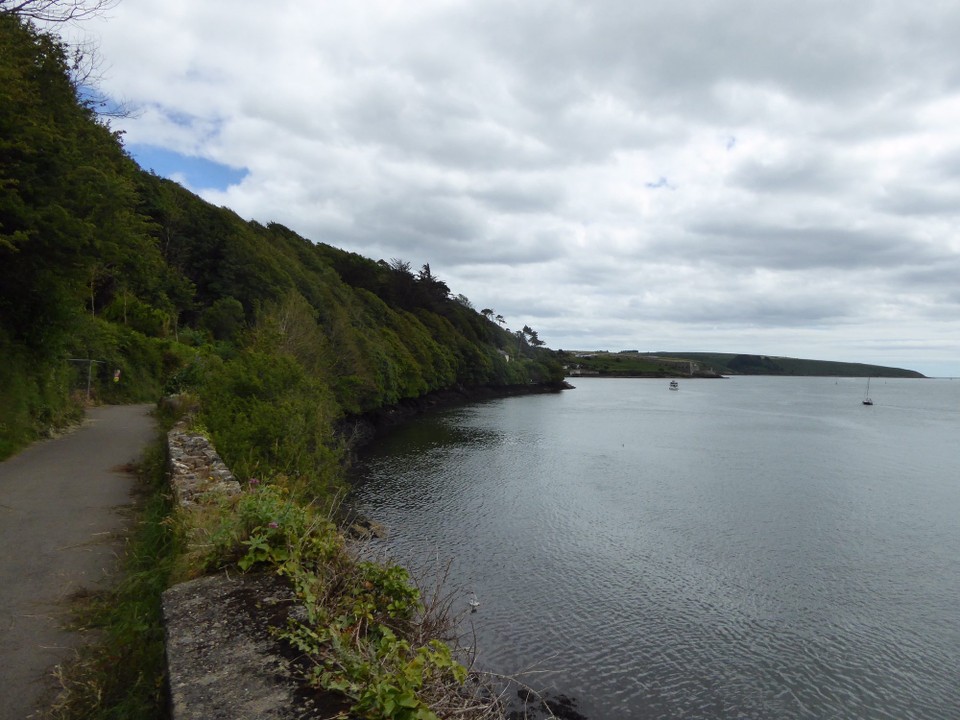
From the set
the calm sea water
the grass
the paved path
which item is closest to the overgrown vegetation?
the grass

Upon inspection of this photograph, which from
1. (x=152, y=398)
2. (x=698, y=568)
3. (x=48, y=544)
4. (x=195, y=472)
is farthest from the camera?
(x=152, y=398)

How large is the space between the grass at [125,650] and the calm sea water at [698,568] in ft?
19.6

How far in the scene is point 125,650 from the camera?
4781mm

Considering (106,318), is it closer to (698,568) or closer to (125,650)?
(698,568)

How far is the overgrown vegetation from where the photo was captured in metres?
4.04

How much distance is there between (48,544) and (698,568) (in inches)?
722

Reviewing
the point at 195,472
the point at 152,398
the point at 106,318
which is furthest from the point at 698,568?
the point at 106,318

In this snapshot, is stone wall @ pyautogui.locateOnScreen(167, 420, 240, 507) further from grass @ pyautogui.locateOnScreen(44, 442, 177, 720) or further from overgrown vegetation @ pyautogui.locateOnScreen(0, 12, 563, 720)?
grass @ pyautogui.locateOnScreen(44, 442, 177, 720)

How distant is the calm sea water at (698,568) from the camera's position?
1338 cm

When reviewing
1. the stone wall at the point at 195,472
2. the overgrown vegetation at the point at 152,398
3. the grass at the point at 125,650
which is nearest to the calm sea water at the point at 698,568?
the stone wall at the point at 195,472

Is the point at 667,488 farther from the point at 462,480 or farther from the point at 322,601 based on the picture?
the point at 322,601

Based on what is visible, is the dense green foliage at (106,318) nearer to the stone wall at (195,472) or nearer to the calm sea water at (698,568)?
the stone wall at (195,472)

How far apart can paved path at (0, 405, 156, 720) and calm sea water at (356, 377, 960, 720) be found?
628 cm

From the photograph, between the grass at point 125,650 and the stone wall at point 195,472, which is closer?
the grass at point 125,650
